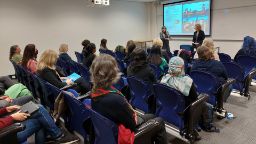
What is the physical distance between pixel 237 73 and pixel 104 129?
298 cm

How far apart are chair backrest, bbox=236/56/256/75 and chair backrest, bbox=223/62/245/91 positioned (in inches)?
25.3

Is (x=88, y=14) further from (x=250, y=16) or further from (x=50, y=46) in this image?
(x=250, y=16)

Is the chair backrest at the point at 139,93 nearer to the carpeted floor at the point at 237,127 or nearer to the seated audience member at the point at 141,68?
the seated audience member at the point at 141,68

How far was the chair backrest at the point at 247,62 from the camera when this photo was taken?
4199mm

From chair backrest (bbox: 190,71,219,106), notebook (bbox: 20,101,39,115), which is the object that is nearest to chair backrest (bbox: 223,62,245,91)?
chair backrest (bbox: 190,71,219,106)

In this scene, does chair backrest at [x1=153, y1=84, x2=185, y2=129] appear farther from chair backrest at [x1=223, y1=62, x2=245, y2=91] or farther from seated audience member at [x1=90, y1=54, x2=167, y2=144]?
chair backrest at [x1=223, y1=62, x2=245, y2=91]

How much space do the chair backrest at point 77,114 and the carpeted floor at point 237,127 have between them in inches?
47.1

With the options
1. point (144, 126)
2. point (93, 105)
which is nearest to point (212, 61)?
point (144, 126)

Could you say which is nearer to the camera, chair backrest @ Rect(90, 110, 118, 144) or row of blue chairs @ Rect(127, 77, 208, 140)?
chair backrest @ Rect(90, 110, 118, 144)

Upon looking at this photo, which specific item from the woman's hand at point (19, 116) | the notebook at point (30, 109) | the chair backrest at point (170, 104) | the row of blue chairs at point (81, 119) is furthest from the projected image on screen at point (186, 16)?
the woman's hand at point (19, 116)

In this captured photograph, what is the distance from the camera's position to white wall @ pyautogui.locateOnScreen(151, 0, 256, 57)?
24.1 ft

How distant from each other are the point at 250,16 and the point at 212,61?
5.51 metres

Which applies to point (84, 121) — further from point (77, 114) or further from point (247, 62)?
point (247, 62)

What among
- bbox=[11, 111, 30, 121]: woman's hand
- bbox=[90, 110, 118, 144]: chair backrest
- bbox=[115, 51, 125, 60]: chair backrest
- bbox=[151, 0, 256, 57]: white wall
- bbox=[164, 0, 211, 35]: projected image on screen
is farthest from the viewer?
bbox=[164, 0, 211, 35]: projected image on screen
